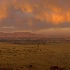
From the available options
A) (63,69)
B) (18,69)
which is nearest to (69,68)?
(63,69)

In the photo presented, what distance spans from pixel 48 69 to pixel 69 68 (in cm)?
370

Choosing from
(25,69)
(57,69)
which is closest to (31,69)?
(25,69)

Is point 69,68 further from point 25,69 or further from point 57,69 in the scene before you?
point 25,69

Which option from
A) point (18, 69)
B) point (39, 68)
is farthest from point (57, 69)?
point (18, 69)

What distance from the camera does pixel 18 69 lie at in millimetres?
39375

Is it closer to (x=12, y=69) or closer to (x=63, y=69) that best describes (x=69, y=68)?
(x=63, y=69)

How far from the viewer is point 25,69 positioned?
39.6 m

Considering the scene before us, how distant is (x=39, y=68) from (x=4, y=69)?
6092 millimetres

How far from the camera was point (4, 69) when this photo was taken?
38062 millimetres

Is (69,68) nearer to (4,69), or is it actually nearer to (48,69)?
(48,69)

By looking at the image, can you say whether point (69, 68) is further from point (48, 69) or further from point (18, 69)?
point (18, 69)

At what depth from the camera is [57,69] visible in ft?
125

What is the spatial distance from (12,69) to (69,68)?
9.61 metres

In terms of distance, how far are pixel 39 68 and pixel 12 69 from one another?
4.73 meters
